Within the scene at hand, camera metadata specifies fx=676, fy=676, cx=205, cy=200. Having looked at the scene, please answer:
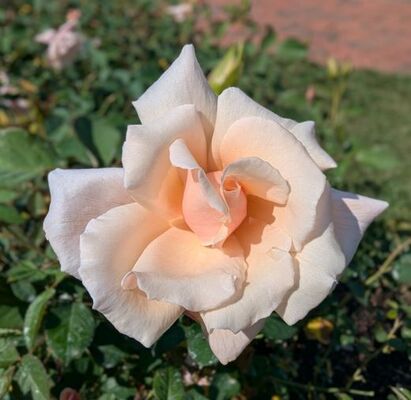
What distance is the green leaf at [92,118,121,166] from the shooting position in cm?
115

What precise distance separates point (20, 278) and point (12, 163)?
0.25 metres

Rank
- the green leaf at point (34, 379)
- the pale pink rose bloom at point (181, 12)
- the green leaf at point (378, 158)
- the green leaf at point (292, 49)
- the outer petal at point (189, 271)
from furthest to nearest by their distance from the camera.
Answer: the pale pink rose bloom at point (181, 12)
the green leaf at point (292, 49)
the green leaf at point (378, 158)
the green leaf at point (34, 379)
the outer petal at point (189, 271)

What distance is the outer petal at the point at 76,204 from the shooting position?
0.70 meters

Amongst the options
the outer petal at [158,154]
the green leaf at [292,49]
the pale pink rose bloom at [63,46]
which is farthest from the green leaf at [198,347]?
the pale pink rose bloom at [63,46]

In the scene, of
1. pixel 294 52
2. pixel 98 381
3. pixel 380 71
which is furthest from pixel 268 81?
pixel 380 71

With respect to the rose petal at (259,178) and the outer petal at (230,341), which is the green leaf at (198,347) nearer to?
the outer petal at (230,341)

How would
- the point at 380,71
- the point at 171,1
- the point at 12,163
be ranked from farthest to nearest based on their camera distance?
the point at 380,71 < the point at 171,1 < the point at 12,163

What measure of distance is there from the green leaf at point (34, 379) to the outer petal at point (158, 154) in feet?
0.87

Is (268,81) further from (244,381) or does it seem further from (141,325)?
(141,325)

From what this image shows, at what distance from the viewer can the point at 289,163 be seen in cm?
67

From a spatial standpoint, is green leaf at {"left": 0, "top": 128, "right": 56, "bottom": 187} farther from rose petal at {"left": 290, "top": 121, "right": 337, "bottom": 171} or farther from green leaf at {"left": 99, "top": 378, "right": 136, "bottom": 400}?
rose petal at {"left": 290, "top": 121, "right": 337, "bottom": 171}

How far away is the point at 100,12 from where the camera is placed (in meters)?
2.72

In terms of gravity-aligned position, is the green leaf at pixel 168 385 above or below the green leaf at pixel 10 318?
above

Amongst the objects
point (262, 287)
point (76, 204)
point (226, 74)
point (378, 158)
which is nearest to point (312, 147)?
point (262, 287)
